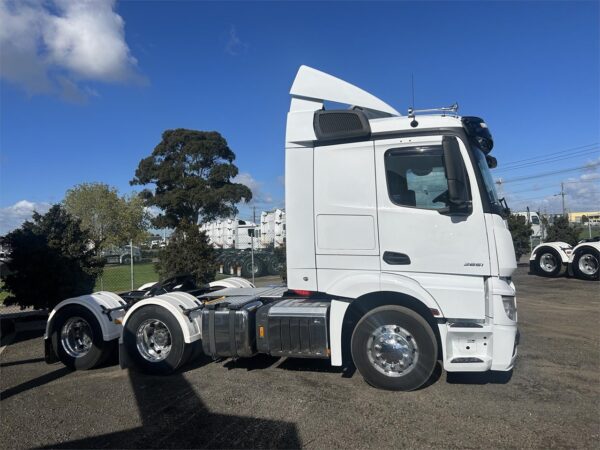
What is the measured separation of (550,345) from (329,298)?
3.90 metres

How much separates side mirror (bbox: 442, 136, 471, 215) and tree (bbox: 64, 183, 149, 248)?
43.2 meters

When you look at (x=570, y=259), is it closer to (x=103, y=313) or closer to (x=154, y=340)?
(x=154, y=340)

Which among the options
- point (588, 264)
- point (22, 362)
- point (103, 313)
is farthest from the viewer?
point (588, 264)

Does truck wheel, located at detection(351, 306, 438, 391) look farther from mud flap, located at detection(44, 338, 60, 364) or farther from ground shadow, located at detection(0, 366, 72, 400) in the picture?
mud flap, located at detection(44, 338, 60, 364)

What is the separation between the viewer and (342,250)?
5285 millimetres

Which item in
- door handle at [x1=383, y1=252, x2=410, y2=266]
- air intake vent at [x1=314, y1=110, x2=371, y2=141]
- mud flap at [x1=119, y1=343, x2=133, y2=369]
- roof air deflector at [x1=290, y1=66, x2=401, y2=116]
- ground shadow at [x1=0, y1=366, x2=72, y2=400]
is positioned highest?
roof air deflector at [x1=290, y1=66, x2=401, y2=116]

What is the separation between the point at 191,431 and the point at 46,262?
741 centimetres

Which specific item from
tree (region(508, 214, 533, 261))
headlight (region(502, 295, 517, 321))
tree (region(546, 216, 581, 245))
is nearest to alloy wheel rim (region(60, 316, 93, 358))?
headlight (region(502, 295, 517, 321))

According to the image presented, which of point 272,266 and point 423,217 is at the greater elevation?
point 423,217

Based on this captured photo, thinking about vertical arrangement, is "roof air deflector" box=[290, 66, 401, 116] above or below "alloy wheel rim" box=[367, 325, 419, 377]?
above

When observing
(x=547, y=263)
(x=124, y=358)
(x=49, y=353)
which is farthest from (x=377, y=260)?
(x=547, y=263)

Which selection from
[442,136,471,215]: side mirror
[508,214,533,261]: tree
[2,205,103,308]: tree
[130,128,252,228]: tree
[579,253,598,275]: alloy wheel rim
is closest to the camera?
[442,136,471,215]: side mirror

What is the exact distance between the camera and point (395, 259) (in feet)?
16.7

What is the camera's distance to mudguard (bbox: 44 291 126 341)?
6.27 metres
